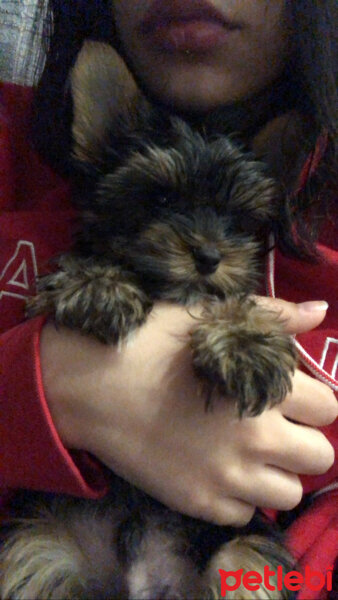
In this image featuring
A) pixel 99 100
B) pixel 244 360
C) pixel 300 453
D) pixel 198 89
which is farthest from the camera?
pixel 198 89

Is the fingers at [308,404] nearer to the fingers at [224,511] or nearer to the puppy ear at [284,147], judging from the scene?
the fingers at [224,511]

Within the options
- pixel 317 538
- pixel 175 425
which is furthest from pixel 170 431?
pixel 317 538

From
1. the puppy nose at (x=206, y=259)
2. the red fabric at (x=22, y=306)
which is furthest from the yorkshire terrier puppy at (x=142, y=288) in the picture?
the red fabric at (x=22, y=306)

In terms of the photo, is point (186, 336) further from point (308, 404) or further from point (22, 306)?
point (22, 306)

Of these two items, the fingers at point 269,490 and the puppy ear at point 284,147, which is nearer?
the fingers at point 269,490

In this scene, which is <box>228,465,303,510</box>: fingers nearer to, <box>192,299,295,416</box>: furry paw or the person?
the person

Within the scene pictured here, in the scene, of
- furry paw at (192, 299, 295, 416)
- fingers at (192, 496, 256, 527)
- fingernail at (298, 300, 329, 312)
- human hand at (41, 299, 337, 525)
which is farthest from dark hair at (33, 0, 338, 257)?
fingers at (192, 496, 256, 527)
